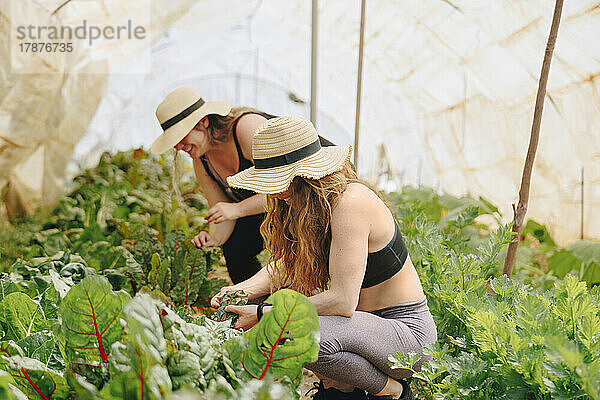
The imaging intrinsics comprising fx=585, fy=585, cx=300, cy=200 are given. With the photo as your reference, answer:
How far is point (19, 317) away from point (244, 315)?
2.14 feet

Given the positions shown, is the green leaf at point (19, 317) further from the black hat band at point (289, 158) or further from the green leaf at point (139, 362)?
the black hat band at point (289, 158)

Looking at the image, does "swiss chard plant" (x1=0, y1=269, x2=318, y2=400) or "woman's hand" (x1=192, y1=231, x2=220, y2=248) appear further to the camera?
"woman's hand" (x1=192, y1=231, x2=220, y2=248)

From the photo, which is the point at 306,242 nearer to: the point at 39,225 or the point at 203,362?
the point at 203,362

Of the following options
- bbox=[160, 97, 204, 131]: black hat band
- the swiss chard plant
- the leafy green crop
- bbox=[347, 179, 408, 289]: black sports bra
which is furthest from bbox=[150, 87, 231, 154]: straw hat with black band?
the swiss chard plant

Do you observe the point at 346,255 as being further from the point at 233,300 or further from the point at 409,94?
the point at 409,94

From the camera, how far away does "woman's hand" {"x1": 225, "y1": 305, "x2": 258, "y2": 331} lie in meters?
1.85

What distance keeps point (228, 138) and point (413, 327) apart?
1.30 metres

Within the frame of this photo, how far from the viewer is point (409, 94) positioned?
5.27 metres

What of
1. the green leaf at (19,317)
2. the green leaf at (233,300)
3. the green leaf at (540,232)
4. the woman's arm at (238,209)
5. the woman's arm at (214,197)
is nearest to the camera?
the green leaf at (19,317)

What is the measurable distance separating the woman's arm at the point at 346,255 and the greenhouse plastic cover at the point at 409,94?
7.60 ft

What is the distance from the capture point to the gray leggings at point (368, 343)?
1.83 m

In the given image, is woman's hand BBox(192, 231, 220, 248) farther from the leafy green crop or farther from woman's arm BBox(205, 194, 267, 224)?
the leafy green crop

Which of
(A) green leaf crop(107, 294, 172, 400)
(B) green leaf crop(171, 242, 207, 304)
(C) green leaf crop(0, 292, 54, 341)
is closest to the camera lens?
(A) green leaf crop(107, 294, 172, 400)

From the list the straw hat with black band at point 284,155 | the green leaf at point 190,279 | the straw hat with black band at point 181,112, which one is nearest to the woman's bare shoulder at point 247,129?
the straw hat with black band at point 181,112
